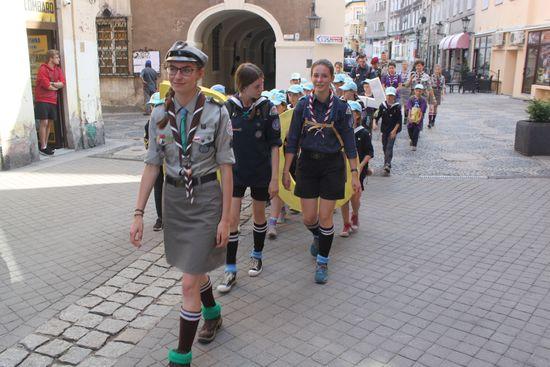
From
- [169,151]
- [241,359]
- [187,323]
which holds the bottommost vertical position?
[241,359]

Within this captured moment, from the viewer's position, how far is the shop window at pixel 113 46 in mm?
19000

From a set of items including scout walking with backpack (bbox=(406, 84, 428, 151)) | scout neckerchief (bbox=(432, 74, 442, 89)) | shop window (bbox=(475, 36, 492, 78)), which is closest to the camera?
scout walking with backpack (bbox=(406, 84, 428, 151))

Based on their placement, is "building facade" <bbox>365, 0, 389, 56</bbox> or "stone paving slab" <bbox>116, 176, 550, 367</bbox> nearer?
"stone paving slab" <bbox>116, 176, 550, 367</bbox>

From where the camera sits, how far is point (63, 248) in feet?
18.2

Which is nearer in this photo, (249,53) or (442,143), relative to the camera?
(442,143)

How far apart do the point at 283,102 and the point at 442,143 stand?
694cm

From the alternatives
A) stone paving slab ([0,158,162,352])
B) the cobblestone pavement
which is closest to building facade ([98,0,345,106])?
stone paving slab ([0,158,162,352])

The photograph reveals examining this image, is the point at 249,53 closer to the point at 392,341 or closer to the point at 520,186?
the point at 520,186

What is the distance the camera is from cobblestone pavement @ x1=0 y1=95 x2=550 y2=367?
369cm

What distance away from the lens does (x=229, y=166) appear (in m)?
3.35

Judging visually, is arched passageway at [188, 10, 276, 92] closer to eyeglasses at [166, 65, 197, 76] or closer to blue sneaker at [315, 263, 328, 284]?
blue sneaker at [315, 263, 328, 284]

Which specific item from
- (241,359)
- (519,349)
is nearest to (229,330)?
(241,359)

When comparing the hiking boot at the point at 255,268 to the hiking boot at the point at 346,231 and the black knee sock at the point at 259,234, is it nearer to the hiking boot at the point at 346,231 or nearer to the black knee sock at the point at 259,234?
the black knee sock at the point at 259,234

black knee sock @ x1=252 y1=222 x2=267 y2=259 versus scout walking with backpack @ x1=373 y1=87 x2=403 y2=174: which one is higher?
scout walking with backpack @ x1=373 y1=87 x2=403 y2=174
